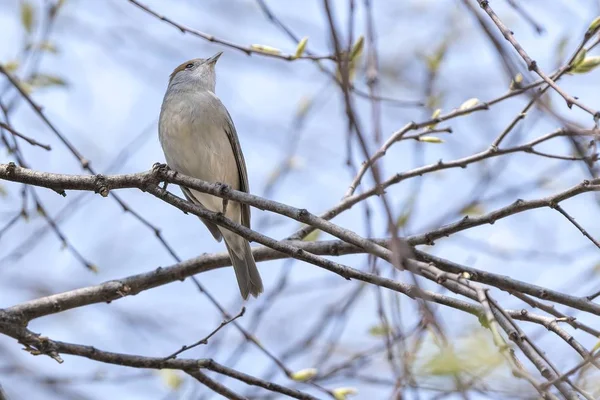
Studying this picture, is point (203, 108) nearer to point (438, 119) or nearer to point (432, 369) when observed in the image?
point (438, 119)

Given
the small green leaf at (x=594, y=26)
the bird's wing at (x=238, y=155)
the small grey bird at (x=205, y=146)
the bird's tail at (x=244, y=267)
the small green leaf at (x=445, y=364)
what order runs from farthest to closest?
the bird's wing at (x=238, y=155), the small grey bird at (x=205, y=146), the bird's tail at (x=244, y=267), the small green leaf at (x=594, y=26), the small green leaf at (x=445, y=364)

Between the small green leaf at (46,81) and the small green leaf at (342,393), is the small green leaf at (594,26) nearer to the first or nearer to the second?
the small green leaf at (342,393)

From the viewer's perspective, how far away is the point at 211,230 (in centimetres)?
587

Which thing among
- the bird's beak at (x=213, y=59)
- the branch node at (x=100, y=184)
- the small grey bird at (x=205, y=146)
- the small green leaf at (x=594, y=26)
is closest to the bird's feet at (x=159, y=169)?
the branch node at (x=100, y=184)

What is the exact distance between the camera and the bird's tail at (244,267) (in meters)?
5.31

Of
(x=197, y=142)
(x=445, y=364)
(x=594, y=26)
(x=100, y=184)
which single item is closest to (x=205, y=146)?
(x=197, y=142)

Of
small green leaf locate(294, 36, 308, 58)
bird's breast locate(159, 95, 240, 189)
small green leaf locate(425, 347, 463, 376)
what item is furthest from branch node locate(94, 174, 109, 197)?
bird's breast locate(159, 95, 240, 189)

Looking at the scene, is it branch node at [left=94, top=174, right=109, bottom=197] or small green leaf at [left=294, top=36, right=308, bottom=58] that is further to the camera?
small green leaf at [left=294, top=36, right=308, bottom=58]

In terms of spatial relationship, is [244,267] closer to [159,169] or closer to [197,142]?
[197,142]

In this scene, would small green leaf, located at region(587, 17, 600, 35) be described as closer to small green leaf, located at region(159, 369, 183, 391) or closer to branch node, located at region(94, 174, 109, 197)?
branch node, located at region(94, 174, 109, 197)

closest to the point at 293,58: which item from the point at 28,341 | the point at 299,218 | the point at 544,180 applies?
the point at 299,218

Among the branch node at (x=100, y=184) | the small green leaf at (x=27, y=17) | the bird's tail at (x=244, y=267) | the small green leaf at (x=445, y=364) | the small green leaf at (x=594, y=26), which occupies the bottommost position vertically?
the small green leaf at (x=445, y=364)

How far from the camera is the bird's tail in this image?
17.4 feet

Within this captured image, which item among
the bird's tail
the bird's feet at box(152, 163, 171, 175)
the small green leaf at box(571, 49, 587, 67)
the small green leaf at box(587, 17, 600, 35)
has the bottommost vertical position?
the bird's feet at box(152, 163, 171, 175)
